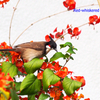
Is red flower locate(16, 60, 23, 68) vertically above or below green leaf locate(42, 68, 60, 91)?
above

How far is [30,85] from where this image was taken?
0.38 m

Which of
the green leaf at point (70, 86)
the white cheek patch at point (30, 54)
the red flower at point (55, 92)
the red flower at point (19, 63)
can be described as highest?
the white cheek patch at point (30, 54)

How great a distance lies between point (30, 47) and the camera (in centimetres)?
44

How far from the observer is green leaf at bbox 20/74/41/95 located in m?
0.37

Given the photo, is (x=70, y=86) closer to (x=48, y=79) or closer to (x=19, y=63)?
(x=48, y=79)

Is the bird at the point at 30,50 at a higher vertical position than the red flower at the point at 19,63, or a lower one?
higher

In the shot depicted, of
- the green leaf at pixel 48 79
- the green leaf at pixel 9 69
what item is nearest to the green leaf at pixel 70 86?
the green leaf at pixel 48 79

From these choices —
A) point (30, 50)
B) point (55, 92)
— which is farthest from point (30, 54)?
point (55, 92)

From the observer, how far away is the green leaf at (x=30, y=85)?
37cm

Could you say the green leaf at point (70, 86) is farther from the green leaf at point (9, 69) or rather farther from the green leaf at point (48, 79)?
the green leaf at point (9, 69)

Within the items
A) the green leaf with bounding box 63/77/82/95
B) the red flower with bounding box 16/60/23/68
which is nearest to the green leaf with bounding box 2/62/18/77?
the red flower with bounding box 16/60/23/68

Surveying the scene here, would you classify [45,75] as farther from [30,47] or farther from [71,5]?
[71,5]

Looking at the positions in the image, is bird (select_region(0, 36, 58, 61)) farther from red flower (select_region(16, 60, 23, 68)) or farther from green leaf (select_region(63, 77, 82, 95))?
green leaf (select_region(63, 77, 82, 95))

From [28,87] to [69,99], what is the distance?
109 millimetres
